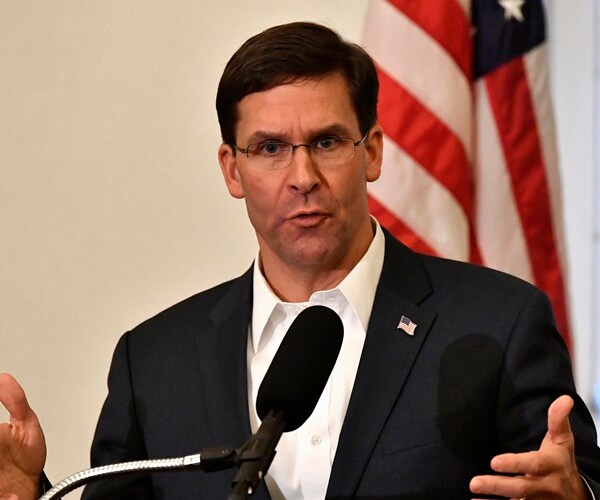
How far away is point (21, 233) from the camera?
11.6 feet

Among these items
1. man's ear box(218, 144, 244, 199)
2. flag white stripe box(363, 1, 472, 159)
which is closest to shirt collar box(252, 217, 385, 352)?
man's ear box(218, 144, 244, 199)

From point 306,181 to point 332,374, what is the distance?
0.38 metres

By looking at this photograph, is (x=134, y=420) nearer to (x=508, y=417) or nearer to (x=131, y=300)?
(x=508, y=417)

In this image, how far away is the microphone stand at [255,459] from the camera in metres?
1.41

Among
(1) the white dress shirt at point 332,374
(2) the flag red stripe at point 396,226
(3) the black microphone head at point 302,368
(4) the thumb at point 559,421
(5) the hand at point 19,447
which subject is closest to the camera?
(3) the black microphone head at point 302,368

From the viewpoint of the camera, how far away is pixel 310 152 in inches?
90.0

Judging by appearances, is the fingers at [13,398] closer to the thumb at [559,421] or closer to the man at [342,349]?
the man at [342,349]

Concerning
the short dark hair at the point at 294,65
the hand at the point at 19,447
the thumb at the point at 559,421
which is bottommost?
Result: the thumb at the point at 559,421

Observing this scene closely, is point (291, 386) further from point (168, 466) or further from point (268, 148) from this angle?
point (268, 148)

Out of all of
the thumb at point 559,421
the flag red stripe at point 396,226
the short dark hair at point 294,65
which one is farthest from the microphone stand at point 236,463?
the flag red stripe at point 396,226

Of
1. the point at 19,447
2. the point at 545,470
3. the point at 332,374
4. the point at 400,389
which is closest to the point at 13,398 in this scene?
the point at 19,447

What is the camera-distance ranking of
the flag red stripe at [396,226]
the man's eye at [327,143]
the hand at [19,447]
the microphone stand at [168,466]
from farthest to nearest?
1. the flag red stripe at [396,226]
2. the man's eye at [327,143]
3. the hand at [19,447]
4. the microphone stand at [168,466]

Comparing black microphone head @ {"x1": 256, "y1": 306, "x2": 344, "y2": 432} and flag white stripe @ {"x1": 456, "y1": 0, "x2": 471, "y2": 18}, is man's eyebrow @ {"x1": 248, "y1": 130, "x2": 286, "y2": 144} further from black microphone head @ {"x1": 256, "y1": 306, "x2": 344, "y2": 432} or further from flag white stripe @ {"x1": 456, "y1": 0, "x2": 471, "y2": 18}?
flag white stripe @ {"x1": 456, "y1": 0, "x2": 471, "y2": 18}

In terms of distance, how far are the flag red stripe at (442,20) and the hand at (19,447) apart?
173 centimetres
